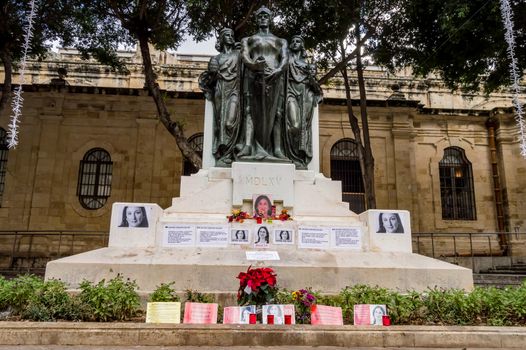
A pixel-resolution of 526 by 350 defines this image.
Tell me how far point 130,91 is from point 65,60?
14.7 ft

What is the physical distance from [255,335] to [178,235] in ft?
8.33

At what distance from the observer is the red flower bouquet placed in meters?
4.62

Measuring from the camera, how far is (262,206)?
6.70m

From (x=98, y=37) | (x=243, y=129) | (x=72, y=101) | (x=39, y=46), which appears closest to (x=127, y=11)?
(x=98, y=37)

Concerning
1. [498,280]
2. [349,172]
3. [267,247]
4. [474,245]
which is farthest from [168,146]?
[474,245]

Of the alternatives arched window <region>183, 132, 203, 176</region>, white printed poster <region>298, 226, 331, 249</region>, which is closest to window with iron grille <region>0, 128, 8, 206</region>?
arched window <region>183, 132, 203, 176</region>

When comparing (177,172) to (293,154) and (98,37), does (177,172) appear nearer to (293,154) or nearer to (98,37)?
(98,37)

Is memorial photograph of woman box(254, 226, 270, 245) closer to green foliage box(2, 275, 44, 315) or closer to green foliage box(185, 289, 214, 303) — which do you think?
green foliage box(185, 289, 214, 303)

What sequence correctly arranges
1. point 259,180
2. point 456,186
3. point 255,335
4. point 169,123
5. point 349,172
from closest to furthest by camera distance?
1. point 255,335
2. point 259,180
3. point 169,123
4. point 349,172
5. point 456,186

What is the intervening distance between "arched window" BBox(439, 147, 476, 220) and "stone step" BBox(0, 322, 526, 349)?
17445 mm

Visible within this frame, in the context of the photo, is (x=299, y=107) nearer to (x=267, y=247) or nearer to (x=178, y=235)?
(x=267, y=247)

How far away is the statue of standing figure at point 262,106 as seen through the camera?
24.4 ft

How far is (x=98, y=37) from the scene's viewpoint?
15.3 meters

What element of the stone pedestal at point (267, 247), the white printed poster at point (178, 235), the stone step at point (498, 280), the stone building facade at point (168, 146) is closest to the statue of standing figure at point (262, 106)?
the stone pedestal at point (267, 247)
